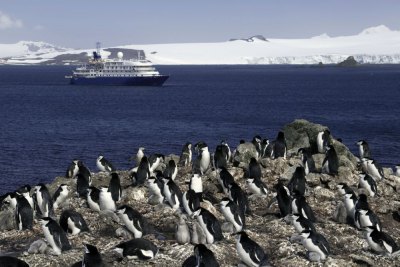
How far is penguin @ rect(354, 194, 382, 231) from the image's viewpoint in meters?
20.9

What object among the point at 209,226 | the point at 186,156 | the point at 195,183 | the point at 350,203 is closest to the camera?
the point at 209,226

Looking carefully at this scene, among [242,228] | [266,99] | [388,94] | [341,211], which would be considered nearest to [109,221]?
[242,228]

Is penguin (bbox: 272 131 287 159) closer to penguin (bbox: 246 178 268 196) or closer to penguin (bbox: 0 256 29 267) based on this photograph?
penguin (bbox: 246 178 268 196)

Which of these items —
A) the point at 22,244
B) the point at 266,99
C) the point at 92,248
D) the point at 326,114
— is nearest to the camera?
the point at 92,248

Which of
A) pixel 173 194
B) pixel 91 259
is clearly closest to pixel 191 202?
pixel 173 194

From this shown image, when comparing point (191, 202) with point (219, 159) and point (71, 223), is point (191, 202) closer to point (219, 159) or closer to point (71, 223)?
point (71, 223)

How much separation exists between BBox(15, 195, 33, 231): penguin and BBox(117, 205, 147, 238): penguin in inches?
135

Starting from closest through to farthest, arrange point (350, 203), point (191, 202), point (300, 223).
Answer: point (300, 223) → point (191, 202) → point (350, 203)

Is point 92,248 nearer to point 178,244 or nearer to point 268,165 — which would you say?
point 178,244

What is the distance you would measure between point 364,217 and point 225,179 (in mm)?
5965

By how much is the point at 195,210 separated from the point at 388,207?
25.0 feet

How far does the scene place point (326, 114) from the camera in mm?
91438

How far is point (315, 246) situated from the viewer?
18.2 m

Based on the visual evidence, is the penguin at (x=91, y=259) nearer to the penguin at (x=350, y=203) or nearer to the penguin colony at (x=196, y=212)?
the penguin colony at (x=196, y=212)
